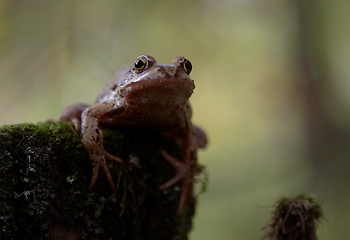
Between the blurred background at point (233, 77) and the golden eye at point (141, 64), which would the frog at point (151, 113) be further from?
the blurred background at point (233, 77)

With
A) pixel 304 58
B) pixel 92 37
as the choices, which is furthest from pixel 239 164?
pixel 92 37

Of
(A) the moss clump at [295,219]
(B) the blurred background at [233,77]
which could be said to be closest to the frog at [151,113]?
(A) the moss clump at [295,219]

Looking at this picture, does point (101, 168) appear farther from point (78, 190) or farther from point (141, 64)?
point (141, 64)

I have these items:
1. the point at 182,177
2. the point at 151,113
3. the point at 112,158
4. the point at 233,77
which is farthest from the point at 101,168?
the point at 233,77

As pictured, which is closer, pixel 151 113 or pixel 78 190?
pixel 78 190

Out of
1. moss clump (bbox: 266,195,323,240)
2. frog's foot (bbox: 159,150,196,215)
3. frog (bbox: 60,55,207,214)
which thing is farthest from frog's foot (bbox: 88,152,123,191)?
moss clump (bbox: 266,195,323,240)

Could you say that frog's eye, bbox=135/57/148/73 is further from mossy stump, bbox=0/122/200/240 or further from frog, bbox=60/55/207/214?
mossy stump, bbox=0/122/200/240
